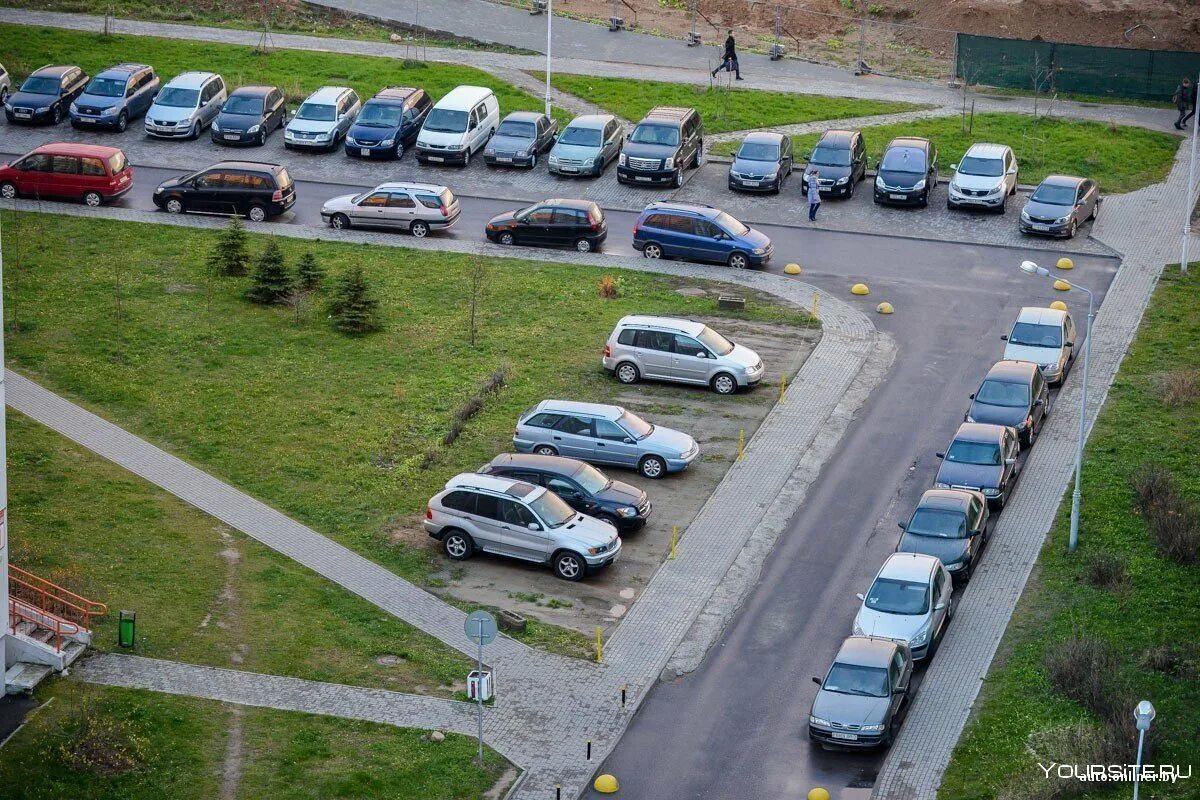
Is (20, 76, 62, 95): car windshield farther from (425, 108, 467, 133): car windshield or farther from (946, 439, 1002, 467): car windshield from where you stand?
(946, 439, 1002, 467): car windshield

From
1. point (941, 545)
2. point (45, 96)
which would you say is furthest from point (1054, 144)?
point (45, 96)

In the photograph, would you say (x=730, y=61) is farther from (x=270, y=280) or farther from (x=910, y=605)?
(x=910, y=605)

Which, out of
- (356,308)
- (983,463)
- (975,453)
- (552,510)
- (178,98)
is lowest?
(552,510)

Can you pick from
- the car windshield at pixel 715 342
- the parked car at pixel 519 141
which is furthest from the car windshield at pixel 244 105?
the car windshield at pixel 715 342

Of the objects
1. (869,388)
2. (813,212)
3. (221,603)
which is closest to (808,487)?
(869,388)

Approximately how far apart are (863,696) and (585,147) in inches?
1171

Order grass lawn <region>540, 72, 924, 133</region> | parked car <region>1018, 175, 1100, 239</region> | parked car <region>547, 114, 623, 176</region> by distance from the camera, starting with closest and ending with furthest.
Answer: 1. parked car <region>1018, 175, 1100, 239</region>
2. parked car <region>547, 114, 623, 176</region>
3. grass lawn <region>540, 72, 924, 133</region>

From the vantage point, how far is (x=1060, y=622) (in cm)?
3075

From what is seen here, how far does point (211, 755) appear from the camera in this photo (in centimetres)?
2673

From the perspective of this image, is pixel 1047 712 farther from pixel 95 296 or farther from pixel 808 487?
pixel 95 296

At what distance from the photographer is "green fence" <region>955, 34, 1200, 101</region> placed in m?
61.1

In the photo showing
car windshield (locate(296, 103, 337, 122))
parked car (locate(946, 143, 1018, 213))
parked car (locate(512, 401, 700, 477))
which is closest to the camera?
parked car (locate(512, 401, 700, 477))

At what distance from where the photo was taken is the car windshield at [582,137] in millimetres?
54375

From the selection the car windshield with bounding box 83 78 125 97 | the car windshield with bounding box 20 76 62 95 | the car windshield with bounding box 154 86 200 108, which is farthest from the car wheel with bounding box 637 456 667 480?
the car windshield with bounding box 20 76 62 95
